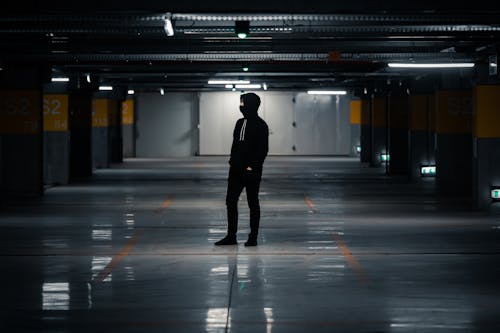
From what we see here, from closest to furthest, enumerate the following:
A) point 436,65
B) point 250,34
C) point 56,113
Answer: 1. point 250,34
2. point 436,65
3. point 56,113

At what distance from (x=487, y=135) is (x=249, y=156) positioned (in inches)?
410

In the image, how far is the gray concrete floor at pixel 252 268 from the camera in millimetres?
11062

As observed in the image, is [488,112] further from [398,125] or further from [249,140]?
[398,125]

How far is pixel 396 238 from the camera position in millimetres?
A: 18875

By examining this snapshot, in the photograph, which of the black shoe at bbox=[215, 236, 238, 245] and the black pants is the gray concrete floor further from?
the black pants

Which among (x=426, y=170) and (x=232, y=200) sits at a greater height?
(x=232, y=200)

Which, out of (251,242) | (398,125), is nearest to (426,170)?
(398,125)

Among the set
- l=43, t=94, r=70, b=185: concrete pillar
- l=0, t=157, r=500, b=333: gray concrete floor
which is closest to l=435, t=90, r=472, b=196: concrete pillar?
l=0, t=157, r=500, b=333: gray concrete floor

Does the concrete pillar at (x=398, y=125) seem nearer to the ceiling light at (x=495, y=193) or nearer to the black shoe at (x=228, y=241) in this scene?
the ceiling light at (x=495, y=193)

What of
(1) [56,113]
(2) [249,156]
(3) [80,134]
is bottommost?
(2) [249,156]

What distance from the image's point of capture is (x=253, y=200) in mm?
17500

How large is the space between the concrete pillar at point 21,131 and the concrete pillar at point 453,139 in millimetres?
10346

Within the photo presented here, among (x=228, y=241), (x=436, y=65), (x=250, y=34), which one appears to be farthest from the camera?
(x=436, y=65)

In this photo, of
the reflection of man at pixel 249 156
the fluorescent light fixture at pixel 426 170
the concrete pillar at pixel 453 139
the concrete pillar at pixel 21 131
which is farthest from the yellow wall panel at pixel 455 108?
the reflection of man at pixel 249 156
